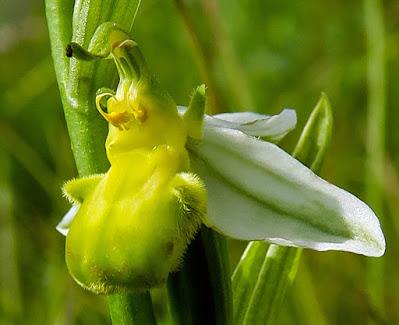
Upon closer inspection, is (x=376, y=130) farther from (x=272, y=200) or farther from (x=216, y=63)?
(x=272, y=200)

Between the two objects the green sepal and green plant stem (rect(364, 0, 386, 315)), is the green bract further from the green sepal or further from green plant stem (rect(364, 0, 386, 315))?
green plant stem (rect(364, 0, 386, 315))

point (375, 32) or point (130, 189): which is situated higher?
point (130, 189)

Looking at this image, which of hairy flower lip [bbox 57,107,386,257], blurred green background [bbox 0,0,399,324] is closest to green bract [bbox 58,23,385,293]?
hairy flower lip [bbox 57,107,386,257]

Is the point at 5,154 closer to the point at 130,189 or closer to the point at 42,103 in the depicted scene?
the point at 42,103

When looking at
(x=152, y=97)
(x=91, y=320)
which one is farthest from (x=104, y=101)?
(x=91, y=320)

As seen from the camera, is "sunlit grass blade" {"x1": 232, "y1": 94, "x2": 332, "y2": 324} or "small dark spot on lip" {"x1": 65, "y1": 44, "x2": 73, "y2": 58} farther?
"sunlit grass blade" {"x1": 232, "y1": 94, "x2": 332, "y2": 324}

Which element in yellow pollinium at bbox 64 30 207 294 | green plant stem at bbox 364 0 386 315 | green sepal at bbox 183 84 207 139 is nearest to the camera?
yellow pollinium at bbox 64 30 207 294

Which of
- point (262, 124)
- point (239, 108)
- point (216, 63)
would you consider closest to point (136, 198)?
point (262, 124)
